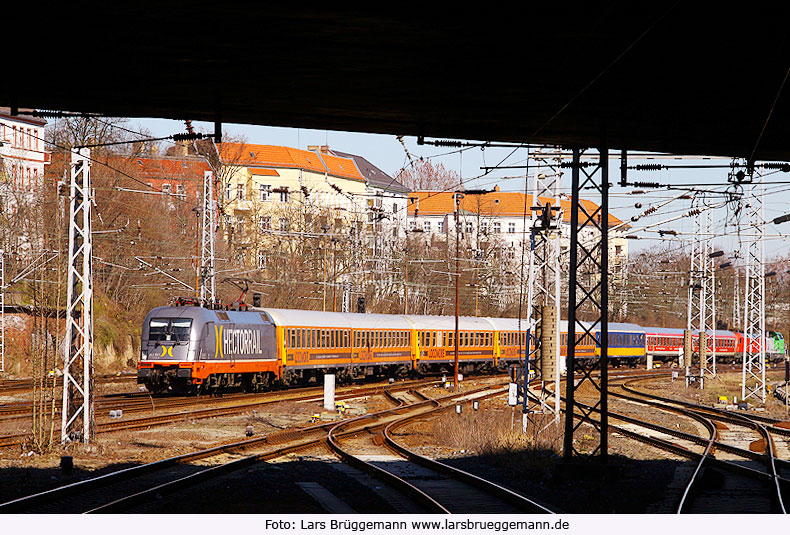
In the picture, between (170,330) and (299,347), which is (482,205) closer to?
(299,347)

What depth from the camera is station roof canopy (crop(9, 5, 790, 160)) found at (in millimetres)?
10086

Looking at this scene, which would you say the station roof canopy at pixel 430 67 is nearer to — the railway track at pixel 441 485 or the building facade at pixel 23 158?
the railway track at pixel 441 485

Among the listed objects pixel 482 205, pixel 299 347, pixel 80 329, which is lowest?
pixel 299 347

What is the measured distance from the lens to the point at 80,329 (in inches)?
753

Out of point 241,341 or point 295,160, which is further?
point 295,160

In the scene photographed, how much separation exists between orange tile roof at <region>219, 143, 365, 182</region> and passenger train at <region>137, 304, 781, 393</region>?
34.1 m

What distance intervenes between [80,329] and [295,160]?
248 ft

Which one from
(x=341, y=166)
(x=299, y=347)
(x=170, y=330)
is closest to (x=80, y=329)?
(x=170, y=330)

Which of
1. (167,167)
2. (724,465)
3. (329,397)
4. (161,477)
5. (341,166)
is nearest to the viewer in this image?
(161,477)

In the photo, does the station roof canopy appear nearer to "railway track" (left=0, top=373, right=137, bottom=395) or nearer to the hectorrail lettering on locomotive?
the hectorrail lettering on locomotive

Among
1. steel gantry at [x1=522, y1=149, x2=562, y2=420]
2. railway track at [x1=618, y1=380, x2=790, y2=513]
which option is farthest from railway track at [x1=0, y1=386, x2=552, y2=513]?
railway track at [x1=618, y1=380, x2=790, y2=513]

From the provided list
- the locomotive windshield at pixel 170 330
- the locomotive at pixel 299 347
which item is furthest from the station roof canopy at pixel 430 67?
the locomotive windshield at pixel 170 330

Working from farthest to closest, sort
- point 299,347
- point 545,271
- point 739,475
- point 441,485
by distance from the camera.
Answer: point 299,347, point 545,271, point 739,475, point 441,485

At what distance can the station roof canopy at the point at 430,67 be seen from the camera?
33.1ft
